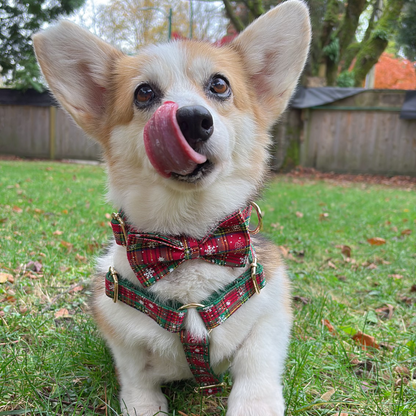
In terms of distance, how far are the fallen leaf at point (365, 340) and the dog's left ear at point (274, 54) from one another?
50.0 inches

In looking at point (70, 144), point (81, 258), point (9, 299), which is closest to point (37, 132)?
point (70, 144)

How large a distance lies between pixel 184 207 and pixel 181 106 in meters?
0.41

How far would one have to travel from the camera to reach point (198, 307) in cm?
143

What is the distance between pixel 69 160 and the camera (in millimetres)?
14719

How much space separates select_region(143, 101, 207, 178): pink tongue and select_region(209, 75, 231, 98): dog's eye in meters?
0.38

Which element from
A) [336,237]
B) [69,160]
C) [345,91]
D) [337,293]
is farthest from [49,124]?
[337,293]

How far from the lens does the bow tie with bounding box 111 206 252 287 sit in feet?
4.81

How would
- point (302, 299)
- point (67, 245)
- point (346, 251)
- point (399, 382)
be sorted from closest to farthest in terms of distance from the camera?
point (399, 382)
point (302, 299)
point (67, 245)
point (346, 251)

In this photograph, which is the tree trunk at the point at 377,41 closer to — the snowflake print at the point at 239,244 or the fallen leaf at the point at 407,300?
the fallen leaf at the point at 407,300

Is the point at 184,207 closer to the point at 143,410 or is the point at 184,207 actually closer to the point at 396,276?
the point at 143,410

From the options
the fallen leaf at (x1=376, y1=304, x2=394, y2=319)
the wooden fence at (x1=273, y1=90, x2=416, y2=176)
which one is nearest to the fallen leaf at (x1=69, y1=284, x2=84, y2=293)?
the fallen leaf at (x1=376, y1=304, x2=394, y2=319)

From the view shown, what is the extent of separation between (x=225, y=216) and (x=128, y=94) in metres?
0.71

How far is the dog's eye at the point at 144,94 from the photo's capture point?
1.71 m

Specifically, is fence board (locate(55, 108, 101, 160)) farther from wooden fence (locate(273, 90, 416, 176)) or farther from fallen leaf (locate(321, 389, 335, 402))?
fallen leaf (locate(321, 389, 335, 402))
